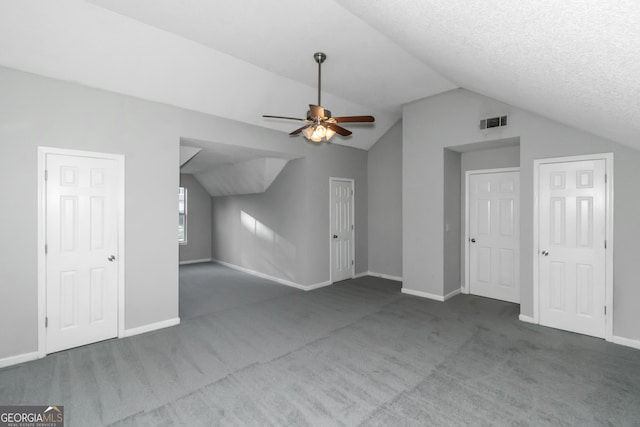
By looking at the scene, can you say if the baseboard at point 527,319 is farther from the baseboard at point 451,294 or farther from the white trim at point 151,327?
the white trim at point 151,327

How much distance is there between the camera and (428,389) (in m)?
2.49

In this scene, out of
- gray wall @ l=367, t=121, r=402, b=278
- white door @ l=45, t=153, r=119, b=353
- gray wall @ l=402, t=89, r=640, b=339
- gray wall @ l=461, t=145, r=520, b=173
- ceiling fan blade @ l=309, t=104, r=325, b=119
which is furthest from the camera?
gray wall @ l=367, t=121, r=402, b=278

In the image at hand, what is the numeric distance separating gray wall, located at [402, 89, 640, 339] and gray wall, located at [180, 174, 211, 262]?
5.60 m

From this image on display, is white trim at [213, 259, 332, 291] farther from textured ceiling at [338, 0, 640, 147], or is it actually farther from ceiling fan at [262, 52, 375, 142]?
textured ceiling at [338, 0, 640, 147]

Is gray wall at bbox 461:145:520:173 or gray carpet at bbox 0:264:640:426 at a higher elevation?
gray wall at bbox 461:145:520:173

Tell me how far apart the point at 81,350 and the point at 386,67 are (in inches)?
186

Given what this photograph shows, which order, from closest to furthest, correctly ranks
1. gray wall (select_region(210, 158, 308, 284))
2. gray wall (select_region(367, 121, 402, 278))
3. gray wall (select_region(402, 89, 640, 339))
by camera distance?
gray wall (select_region(402, 89, 640, 339)) → gray wall (select_region(210, 158, 308, 284)) → gray wall (select_region(367, 121, 402, 278))

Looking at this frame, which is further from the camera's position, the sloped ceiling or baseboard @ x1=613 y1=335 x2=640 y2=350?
the sloped ceiling

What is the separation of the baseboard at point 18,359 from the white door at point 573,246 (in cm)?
568

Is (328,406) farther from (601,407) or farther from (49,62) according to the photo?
(49,62)

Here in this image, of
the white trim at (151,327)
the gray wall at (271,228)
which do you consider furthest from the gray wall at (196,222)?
the white trim at (151,327)

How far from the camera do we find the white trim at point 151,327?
3557 millimetres

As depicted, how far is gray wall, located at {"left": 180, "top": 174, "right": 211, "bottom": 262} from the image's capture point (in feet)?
26.7

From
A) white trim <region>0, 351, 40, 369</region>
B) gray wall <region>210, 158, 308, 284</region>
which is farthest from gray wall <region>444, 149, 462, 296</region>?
white trim <region>0, 351, 40, 369</region>
